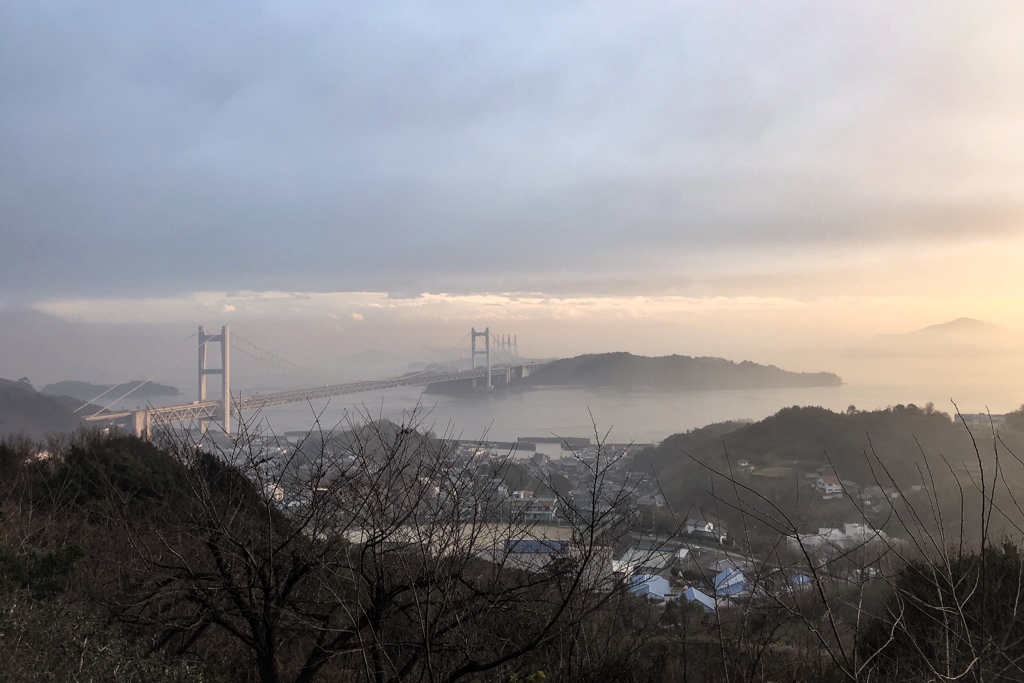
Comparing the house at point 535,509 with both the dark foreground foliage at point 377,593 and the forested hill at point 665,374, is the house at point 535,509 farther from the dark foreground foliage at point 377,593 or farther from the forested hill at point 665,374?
the forested hill at point 665,374

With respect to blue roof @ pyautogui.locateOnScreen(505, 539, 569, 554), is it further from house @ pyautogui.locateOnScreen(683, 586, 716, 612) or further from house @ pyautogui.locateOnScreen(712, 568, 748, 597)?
house @ pyautogui.locateOnScreen(683, 586, 716, 612)

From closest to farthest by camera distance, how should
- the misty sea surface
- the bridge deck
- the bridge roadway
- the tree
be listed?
the tree
the misty sea surface
the bridge roadway
the bridge deck

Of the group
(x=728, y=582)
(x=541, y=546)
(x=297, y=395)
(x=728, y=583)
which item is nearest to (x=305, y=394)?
(x=297, y=395)

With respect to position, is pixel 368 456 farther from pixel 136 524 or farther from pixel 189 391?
pixel 189 391

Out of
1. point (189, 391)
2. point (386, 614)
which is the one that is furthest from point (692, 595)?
point (189, 391)

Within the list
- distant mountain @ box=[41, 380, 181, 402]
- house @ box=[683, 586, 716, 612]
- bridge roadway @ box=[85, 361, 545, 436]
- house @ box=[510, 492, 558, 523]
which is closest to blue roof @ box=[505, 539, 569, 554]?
house @ box=[510, 492, 558, 523]
